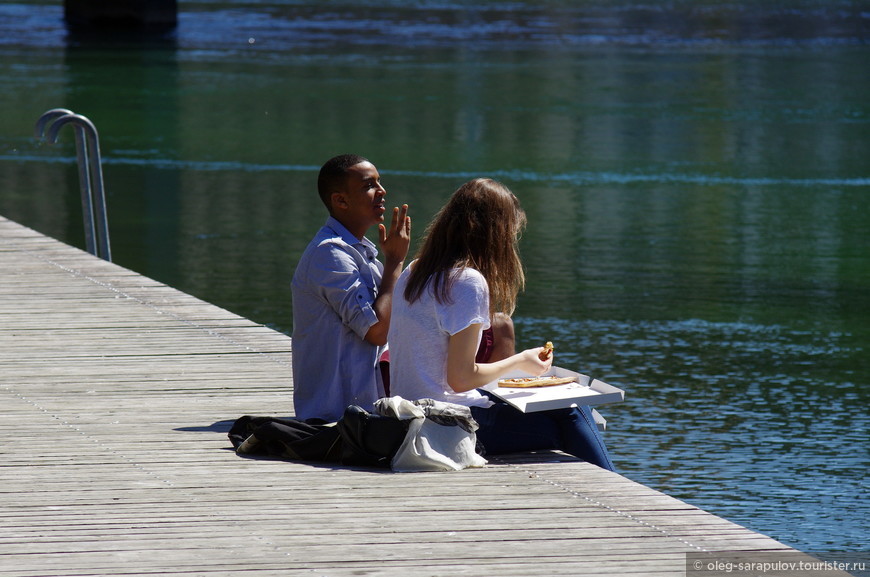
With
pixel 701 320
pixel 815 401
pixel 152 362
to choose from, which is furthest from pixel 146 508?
pixel 701 320

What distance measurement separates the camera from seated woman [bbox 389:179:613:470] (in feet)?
15.4

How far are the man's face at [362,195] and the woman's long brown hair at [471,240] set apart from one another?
35 cm

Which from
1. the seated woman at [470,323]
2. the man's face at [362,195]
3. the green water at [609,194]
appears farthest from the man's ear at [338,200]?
the green water at [609,194]

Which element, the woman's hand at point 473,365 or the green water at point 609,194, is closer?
the woman's hand at point 473,365

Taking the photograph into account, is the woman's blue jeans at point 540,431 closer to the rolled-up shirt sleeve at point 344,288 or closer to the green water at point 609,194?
the rolled-up shirt sleeve at point 344,288

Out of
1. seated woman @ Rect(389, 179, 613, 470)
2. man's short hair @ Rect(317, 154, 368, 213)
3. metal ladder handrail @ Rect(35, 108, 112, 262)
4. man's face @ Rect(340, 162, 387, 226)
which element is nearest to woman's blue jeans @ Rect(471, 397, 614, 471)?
seated woman @ Rect(389, 179, 613, 470)

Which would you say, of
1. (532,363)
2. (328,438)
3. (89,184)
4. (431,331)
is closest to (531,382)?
(532,363)

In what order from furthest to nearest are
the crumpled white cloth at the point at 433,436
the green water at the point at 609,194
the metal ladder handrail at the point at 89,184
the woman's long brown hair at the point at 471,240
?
the metal ladder handrail at the point at 89,184
the green water at the point at 609,194
the woman's long brown hair at the point at 471,240
the crumpled white cloth at the point at 433,436

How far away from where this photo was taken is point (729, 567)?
12.5 ft

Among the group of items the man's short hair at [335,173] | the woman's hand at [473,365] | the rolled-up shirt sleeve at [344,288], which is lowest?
the woman's hand at [473,365]

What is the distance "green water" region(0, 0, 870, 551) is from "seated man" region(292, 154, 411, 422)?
2.11 m

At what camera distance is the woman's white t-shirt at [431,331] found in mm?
4668

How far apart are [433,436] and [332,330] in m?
0.64

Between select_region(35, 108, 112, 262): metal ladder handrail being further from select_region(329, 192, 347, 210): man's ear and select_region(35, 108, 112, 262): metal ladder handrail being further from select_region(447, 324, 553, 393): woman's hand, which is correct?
select_region(447, 324, 553, 393): woman's hand
